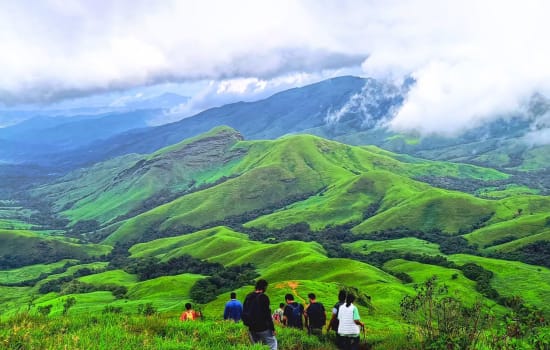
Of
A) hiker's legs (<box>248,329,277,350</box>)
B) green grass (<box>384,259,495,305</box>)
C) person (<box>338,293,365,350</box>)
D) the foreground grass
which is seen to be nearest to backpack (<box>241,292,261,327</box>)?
hiker's legs (<box>248,329,277,350</box>)

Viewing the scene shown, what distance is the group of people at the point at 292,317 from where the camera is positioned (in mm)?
19484

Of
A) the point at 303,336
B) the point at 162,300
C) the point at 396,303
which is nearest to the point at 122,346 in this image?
the point at 303,336

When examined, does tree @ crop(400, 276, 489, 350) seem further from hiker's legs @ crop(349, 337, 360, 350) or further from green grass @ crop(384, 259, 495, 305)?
green grass @ crop(384, 259, 495, 305)

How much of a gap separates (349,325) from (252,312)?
6498 mm

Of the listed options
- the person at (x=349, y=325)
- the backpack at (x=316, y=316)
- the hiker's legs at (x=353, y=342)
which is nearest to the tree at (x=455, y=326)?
the person at (x=349, y=325)

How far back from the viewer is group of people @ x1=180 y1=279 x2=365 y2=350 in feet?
63.9

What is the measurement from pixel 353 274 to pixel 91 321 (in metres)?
126

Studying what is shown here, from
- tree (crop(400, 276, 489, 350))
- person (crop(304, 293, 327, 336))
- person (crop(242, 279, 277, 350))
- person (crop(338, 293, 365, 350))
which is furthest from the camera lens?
person (crop(304, 293, 327, 336))

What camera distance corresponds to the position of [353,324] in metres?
23.3

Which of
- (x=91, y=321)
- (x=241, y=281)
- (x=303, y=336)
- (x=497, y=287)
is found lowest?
(x=497, y=287)

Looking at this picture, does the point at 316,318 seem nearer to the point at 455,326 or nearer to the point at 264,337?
the point at 264,337

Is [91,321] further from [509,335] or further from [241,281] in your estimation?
[241,281]

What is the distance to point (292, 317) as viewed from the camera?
31.4 meters

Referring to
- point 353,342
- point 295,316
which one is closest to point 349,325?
point 353,342
